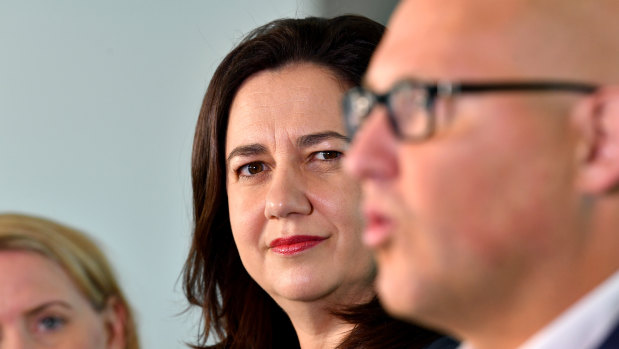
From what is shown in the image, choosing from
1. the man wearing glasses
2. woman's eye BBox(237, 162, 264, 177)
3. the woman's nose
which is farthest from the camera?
woman's eye BBox(237, 162, 264, 177)

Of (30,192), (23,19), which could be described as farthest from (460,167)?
(23,19)

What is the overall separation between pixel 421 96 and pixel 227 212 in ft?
4.03

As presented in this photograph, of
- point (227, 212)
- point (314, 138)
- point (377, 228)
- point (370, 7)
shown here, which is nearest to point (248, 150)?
point (314, 138)

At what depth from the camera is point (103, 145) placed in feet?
9.43

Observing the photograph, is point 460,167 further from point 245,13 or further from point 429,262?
point 245,13

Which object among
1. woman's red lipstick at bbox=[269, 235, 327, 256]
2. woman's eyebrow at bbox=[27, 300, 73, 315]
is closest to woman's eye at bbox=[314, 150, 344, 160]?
woman's red lipstick at bbox=[269, 235, 327, 256]

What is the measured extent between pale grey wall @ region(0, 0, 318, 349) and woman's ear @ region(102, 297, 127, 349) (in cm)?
113

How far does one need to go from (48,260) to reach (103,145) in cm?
137

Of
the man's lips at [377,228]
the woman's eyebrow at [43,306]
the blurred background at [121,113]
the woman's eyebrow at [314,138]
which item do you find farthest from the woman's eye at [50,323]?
the blurred background at [121,113]

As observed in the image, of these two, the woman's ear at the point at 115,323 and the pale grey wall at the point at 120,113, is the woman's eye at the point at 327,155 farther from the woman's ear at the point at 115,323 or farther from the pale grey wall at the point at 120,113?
the pale grey wall at the point at 120,113

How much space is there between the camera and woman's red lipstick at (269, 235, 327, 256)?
1.71 metres

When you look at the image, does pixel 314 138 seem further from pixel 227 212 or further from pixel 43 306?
pixel 43 306

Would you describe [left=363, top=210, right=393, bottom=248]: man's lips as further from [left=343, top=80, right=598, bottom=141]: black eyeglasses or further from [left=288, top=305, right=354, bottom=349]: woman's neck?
[left=288, top=305, right=354, bottom=349]: woman's neck

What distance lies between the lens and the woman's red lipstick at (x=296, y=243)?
1.71 m
